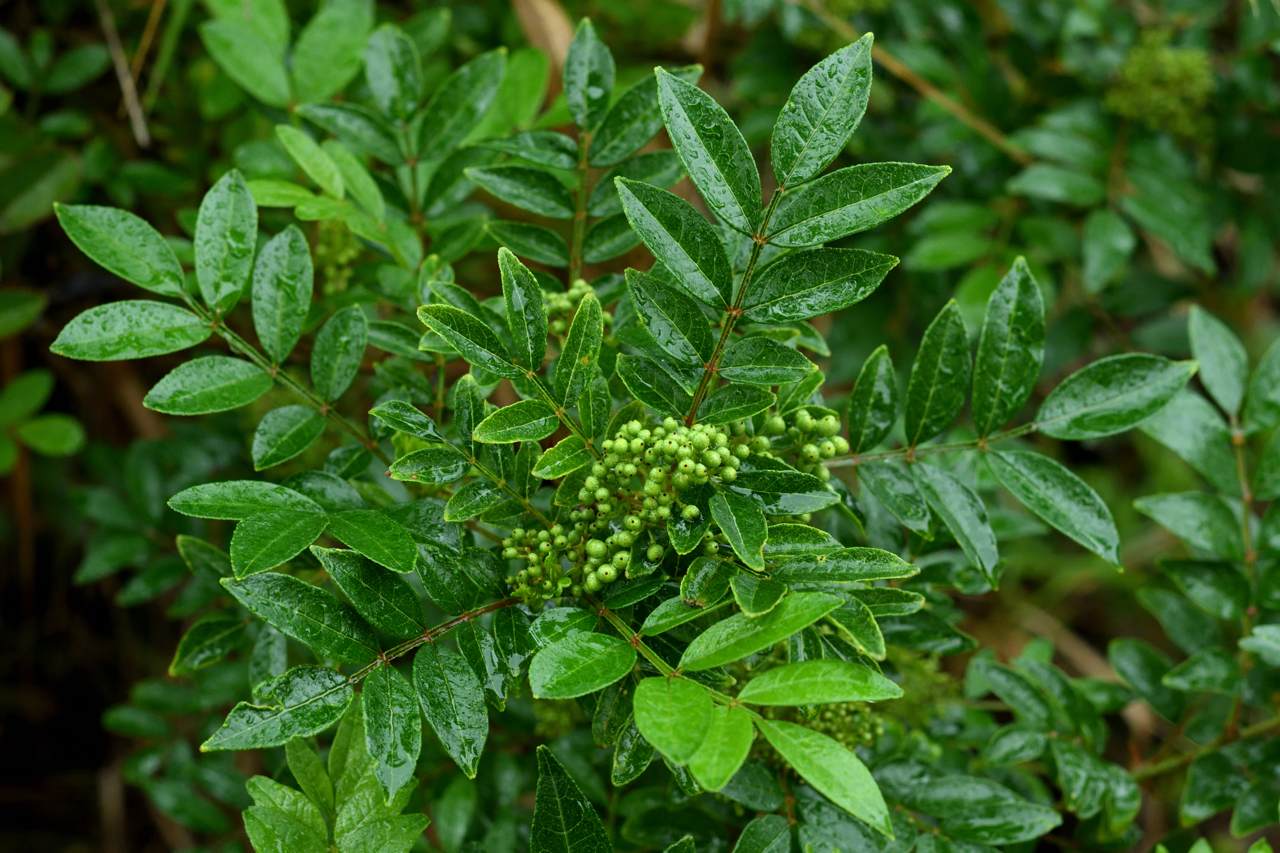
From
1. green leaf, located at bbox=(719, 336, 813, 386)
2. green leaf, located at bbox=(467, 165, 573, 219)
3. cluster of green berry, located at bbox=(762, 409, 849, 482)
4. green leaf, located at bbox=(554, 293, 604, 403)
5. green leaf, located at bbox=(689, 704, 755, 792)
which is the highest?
green leaf, located at bbox=(467, 165, 573, 219)

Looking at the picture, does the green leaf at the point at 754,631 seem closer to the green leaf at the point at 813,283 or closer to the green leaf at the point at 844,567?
the green leaf at the point at 844,567

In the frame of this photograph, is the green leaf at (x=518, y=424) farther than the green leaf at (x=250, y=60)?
No

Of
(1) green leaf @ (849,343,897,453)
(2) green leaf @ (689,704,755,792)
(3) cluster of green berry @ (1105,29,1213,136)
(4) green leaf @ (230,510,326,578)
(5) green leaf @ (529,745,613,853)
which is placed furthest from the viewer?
(3) cluster of green berry @ (1105,29,1213,136)

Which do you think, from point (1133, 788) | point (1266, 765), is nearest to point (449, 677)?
point (1133, 788)

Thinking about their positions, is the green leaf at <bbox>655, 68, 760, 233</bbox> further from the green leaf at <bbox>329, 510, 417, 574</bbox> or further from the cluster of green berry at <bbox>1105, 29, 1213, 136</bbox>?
the cluster of green berry at <bbox>1105, 29, 1213, 136</bbox>

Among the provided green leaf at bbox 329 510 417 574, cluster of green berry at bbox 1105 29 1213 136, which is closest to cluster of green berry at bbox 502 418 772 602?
green leaf at bbox 329 510 417 574

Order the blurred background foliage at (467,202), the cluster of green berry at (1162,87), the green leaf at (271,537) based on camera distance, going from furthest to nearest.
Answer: the cluster of green berry at (1162,87) → the blurred background foliage at (467,202) → the green leaf at (271,537)

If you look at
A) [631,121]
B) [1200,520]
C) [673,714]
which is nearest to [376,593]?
[673,714]

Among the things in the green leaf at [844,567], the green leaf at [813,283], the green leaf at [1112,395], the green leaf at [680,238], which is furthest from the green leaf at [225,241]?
the green leaf at [1112,395]
